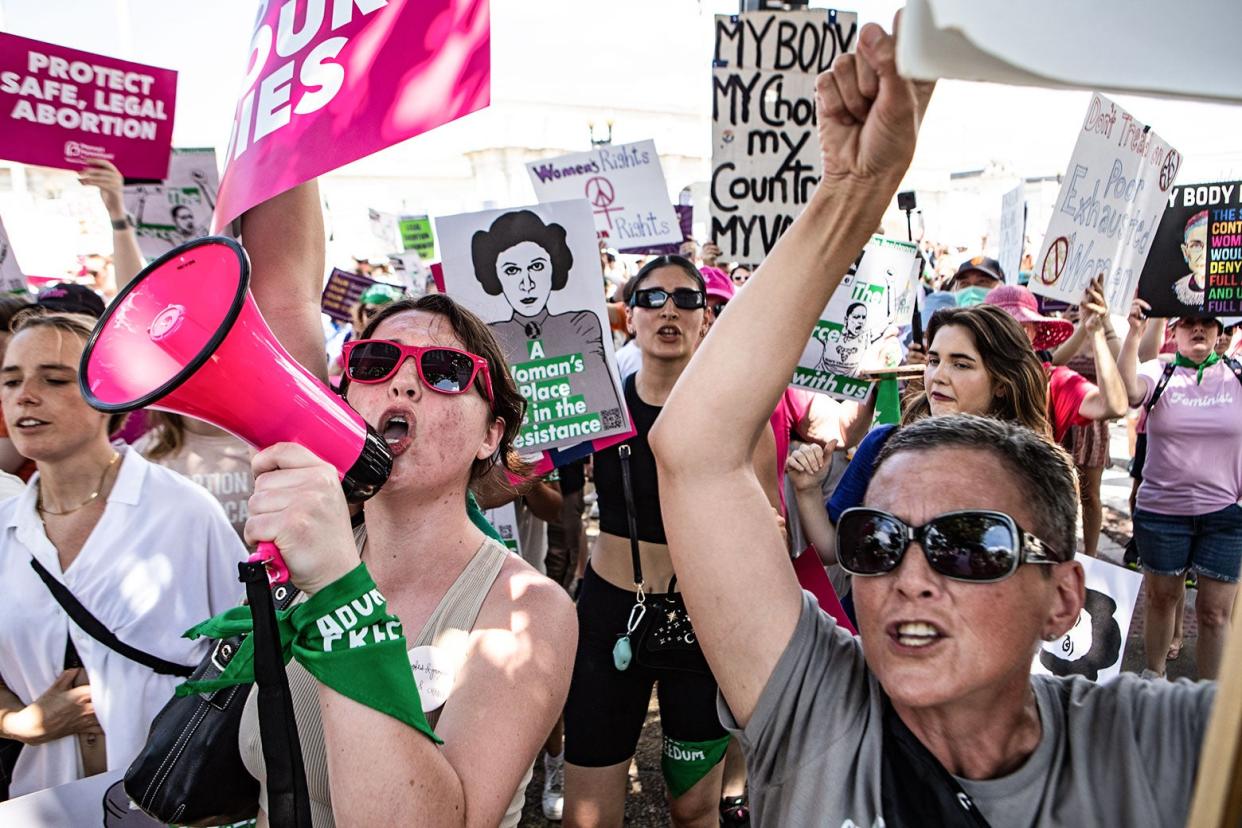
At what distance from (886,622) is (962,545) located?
0.16m

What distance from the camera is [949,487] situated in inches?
55.1

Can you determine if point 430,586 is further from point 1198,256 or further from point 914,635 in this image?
point 1198,256

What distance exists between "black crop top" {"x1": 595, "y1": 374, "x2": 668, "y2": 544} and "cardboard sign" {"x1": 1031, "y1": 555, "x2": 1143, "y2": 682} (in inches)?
51.7

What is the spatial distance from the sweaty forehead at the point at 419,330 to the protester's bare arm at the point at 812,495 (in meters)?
1.53

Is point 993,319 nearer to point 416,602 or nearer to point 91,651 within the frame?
point 416,602

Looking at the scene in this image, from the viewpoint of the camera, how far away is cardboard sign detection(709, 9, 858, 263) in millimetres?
3479

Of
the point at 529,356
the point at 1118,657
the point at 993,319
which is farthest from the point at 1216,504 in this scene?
the point at 529,356

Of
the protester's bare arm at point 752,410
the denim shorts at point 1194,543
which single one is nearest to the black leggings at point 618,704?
the protester's bare arm at point 752,410

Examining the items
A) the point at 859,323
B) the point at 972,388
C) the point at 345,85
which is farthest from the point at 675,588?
the point at 345,85

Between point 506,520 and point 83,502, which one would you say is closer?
point 83,502

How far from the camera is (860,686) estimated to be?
4.68ft

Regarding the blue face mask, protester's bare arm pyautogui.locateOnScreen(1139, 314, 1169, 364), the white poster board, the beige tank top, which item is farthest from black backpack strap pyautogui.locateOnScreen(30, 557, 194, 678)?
the blue face mask

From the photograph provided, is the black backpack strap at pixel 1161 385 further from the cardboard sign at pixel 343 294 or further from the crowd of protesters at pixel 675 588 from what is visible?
the cardboard sign at pixel 343 294

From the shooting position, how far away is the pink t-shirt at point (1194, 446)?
15.1 ft
